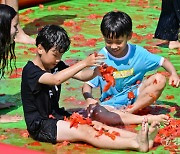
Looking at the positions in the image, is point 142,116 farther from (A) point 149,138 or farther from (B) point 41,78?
(B) point 41,78

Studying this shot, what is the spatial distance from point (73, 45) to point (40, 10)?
87.7 inches

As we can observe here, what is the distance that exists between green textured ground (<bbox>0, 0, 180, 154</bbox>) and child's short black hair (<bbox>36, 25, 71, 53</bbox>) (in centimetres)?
80

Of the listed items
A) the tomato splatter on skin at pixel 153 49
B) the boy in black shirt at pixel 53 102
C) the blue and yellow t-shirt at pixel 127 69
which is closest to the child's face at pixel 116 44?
the blue and yellow t-shirt at pixel 127 69

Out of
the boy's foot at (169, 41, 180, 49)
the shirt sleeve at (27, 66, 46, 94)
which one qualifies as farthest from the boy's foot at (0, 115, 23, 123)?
the boy's foot at (169, 41, 180, 49)

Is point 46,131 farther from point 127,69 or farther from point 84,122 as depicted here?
point 127,69

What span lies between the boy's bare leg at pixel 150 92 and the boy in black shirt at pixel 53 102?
1.88 ft

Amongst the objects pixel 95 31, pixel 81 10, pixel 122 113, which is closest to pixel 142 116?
pixel 122 113

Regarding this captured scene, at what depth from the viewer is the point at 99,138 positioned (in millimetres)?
5203

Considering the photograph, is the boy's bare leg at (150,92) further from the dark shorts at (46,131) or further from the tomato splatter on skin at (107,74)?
the dark shorts at (46,131)

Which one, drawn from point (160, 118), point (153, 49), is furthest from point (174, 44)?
point (160, 118)

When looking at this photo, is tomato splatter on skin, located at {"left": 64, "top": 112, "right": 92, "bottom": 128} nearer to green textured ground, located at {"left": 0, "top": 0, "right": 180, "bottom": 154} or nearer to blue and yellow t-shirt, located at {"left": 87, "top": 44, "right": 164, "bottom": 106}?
green textured ground, located at {"left": 0, "top": 0, "right": 180, "bottom": 154}

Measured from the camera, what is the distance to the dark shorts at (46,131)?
5.32 m

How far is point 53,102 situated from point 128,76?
0.80 meters

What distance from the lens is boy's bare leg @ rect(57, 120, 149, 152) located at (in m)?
5.10
